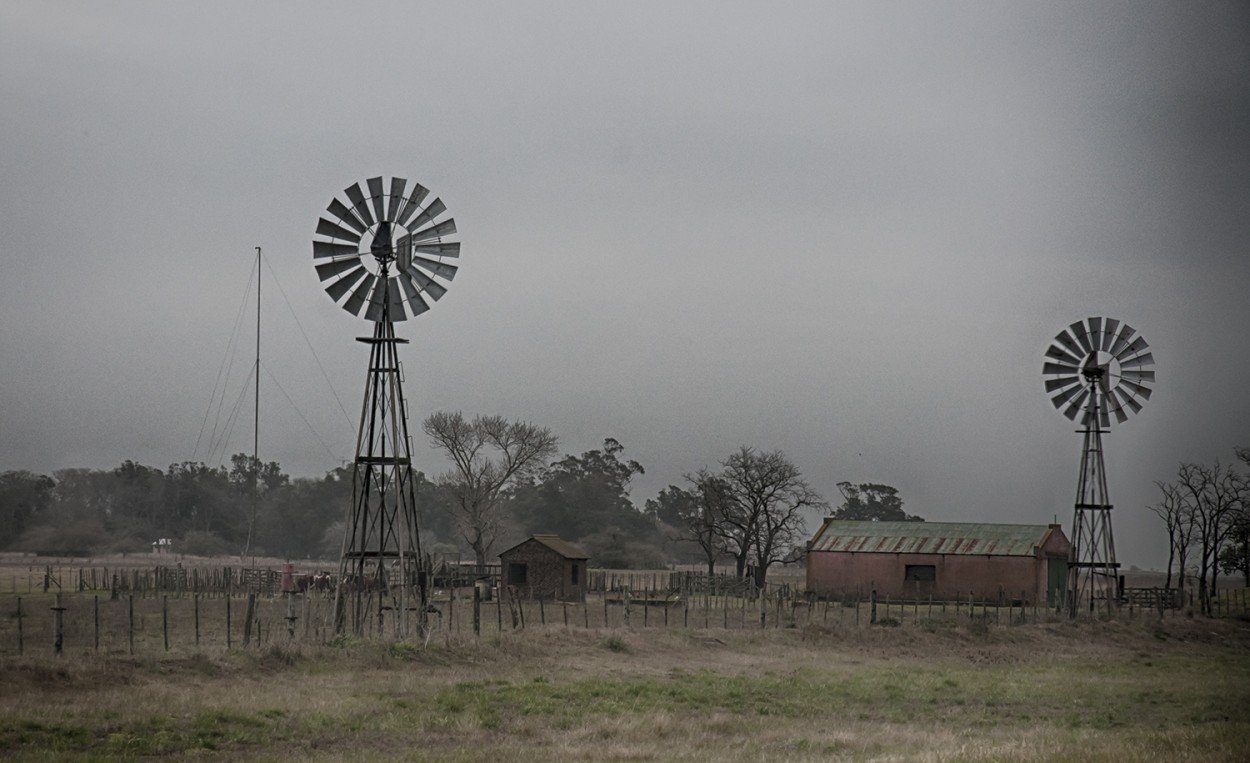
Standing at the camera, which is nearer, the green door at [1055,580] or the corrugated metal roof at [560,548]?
the corrugated metal roof at [560,548]

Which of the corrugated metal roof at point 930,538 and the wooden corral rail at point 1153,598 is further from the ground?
the corrugated metal roof at point 930,538

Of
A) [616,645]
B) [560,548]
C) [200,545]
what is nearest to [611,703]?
[616,645]

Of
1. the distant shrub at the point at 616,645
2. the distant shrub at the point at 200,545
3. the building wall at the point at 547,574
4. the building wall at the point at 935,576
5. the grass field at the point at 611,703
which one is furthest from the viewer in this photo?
the distant shrub at the point at 200,545

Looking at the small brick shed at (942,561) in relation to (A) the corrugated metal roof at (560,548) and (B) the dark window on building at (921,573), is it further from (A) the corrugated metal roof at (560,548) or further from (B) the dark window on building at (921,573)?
(A) the corrugated metal roof at (560,548)

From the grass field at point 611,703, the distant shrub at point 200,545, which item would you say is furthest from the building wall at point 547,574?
the distant shrub at point 200,545

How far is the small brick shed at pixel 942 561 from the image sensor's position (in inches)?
2472

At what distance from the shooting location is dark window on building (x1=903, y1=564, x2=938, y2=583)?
6444 cm

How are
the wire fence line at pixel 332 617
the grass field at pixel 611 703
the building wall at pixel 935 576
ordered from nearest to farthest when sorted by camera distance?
the grass field at pixel 611 703
the wire fence line at pixel 332 617
the building wall at pixel 935 576

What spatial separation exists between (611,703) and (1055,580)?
44.9 metres

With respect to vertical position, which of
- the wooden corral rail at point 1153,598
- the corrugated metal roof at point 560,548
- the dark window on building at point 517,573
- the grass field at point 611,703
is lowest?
the wooden corral rail at point 1153,598

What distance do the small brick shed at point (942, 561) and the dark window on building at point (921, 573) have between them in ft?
0.16

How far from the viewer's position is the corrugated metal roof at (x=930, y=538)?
64.1 metres

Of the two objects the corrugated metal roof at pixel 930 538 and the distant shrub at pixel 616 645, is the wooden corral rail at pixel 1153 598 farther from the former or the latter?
the distant shrub at pixel 616 645

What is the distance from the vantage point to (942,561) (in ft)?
211
